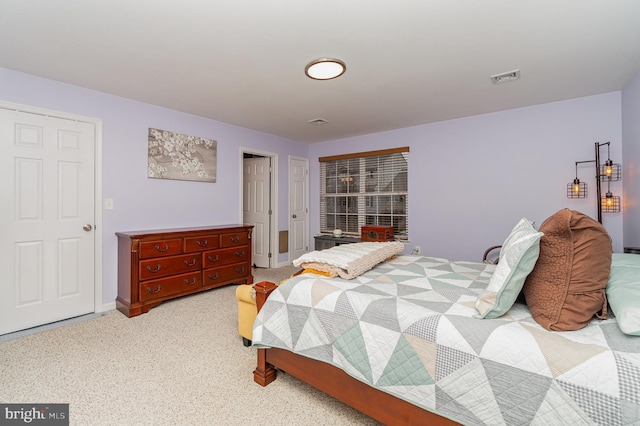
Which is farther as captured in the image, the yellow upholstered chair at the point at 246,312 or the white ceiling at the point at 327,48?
the yellow upholstered chair at the point at 246,312

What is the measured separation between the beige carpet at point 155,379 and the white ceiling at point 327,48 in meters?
2.46

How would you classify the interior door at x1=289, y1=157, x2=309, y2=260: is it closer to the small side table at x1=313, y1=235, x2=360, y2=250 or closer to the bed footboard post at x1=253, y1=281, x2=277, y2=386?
the small side table at x1=313, y1=235, x2=360, y2=250

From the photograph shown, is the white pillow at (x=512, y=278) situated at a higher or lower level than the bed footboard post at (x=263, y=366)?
higher

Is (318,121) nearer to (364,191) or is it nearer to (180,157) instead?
(364,191)

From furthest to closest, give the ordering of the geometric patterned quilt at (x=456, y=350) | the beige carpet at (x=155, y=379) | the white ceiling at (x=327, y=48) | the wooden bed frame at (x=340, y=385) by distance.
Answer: the white ceiling at (x=327, y=48) < the beige carpet at (x=155, y=379) < the wooden bed frame at (x=340, y=385) < the geometric patterned quilt at (x=456, y=350)

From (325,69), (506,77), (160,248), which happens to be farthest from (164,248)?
(506,77)

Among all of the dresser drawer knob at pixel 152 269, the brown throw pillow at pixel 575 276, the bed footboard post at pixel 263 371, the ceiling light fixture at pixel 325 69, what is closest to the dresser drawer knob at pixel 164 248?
the dresser drawer knob at pixel 152 269

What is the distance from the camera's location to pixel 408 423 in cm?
133

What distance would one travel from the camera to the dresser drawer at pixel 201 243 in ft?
11.7

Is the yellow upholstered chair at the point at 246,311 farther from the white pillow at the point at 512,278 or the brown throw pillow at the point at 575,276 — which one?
the brown throw pillow at the point at 575,276

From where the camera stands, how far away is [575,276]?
1.20 m

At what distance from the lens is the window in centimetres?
484

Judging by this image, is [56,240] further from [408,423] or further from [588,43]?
[588,43]

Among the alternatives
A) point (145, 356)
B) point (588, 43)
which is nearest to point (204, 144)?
point (145, 356)
